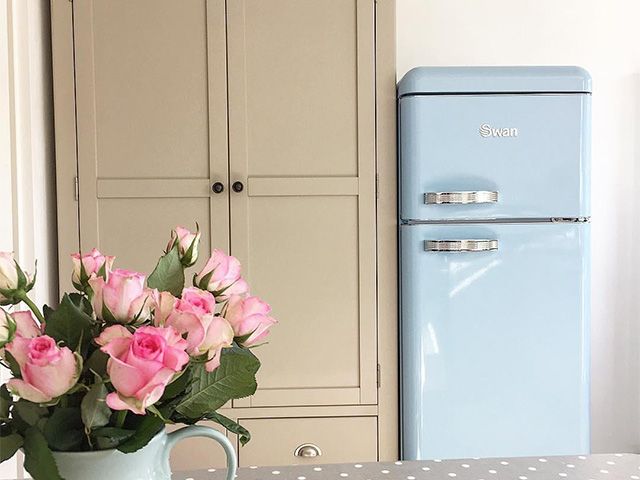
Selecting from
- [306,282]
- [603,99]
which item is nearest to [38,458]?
[306,282]

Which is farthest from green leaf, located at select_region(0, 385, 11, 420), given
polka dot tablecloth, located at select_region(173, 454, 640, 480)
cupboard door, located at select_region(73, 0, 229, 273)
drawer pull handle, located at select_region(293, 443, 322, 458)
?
drawer pull handle, located at select_region(293, 443, 322, 458)

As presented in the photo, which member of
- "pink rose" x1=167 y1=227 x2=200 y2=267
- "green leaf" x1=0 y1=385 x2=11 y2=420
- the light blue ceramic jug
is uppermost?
"pink rose" x1=167 y1=227 x2=200 y2=267

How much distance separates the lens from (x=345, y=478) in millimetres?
1113

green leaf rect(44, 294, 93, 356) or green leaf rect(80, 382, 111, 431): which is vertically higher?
green leaf rect(44, 294, 93, 356)

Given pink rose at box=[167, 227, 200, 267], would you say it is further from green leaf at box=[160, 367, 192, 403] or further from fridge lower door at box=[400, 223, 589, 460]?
fridge lower door at box=[400, 223, 589, 460]

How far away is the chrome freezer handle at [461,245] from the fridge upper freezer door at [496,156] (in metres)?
0.07

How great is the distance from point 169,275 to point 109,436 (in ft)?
0.53

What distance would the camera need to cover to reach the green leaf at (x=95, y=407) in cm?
61

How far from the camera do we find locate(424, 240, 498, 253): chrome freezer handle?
92.0 inches

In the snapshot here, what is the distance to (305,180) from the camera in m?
2.40

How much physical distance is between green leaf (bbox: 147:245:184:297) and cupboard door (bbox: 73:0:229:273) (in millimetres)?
1672

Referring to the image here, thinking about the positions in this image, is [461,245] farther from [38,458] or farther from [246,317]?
[38,458]

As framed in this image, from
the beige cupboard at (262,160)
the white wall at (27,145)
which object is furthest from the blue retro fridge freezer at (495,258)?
the white wall at (27,145)

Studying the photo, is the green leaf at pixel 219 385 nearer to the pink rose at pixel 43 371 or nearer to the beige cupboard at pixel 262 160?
the pink rose at pixel 43 371
